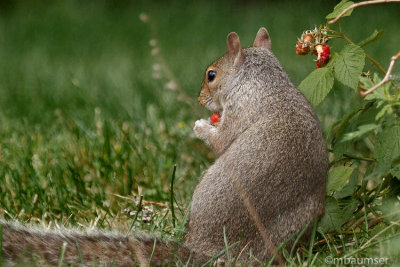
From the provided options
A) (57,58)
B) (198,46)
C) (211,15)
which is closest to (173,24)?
(211,15)

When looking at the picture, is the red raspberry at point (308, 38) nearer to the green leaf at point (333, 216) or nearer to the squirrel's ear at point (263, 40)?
the green leaf at point (333, 216)

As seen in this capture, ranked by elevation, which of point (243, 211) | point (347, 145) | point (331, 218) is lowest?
point (331, 218)

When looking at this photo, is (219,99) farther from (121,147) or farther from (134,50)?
(134,50)

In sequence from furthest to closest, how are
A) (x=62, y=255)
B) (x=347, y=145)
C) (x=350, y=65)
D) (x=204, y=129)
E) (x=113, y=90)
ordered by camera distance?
1. (x=113, y=90)
2. (x=204, y=129)
3. (x=347, y=145)
4. (x=350, y=65)
5. (x=62, y=255)

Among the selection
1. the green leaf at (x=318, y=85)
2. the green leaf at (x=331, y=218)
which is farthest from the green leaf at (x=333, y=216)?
the green leaf at (x=318, y=85)

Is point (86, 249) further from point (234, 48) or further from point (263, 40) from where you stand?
point (263, 40)

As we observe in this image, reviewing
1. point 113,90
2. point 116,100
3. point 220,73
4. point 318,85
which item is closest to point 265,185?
point 318,85

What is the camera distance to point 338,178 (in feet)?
7.61

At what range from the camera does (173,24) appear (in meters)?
8.24

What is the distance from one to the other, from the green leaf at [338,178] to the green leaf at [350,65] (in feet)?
1.02

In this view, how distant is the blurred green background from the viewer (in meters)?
3.08

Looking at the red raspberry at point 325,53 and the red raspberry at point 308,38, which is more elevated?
the red raspberry at point 308,38

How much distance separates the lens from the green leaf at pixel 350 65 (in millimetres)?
2201

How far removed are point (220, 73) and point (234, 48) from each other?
0.12m
